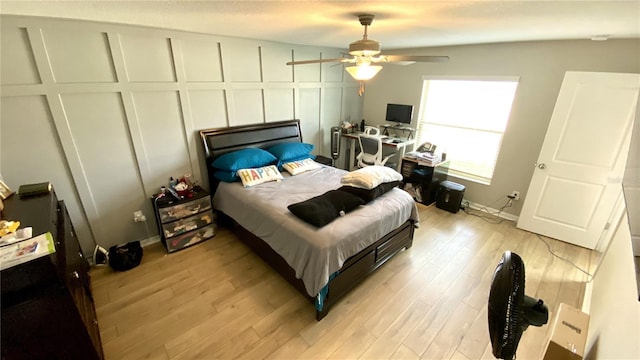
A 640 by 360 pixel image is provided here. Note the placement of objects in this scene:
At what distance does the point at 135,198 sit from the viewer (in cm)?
289

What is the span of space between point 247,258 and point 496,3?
2.97 m

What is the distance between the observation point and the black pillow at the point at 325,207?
225 cm

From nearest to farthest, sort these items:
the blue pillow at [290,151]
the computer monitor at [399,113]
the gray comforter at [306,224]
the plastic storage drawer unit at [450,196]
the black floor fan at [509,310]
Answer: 1. the black floor fan at [509,310]
2. the gray comforter at [306,224]
3. the blue pillow at [290,151]
4. the plastic storage drawer unit at [450,196]
5. the computer monitor at [399,113]

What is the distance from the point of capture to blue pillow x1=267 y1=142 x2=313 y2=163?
11.7 ft

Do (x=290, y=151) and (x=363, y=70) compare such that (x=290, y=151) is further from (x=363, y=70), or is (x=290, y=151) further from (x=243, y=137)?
(x=363, y=70)

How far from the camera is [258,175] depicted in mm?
3133

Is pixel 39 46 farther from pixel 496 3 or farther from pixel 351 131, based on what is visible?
pixel 351 131

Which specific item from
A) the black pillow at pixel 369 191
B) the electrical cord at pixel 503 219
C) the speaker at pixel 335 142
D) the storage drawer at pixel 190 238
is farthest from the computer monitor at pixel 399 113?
the storage drawer at pixel 190 238

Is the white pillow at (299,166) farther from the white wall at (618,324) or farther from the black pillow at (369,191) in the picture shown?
the white wall at (618,324)

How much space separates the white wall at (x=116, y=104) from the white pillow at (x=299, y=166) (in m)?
0.82

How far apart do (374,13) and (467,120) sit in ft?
9.46

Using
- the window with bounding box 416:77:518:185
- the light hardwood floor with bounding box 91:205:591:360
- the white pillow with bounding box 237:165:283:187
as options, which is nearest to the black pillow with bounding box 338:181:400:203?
the light hardwood floor with bounding box 91:205:591:360

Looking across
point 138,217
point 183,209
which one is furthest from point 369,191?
point 138,217

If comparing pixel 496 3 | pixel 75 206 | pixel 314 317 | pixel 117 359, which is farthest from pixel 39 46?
pixel 496 3
